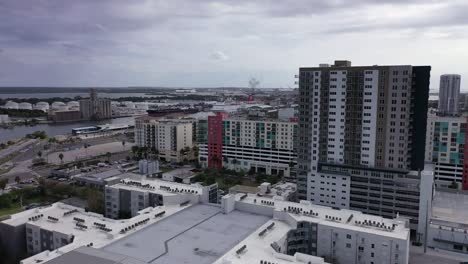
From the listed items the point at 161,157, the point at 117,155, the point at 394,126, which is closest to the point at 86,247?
the point at 394,126

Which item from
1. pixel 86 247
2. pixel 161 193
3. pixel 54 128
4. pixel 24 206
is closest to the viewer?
pixel 86 247

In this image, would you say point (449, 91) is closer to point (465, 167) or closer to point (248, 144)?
point (465, 167)

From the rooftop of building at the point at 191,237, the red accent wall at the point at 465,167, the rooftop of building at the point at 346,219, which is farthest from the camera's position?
the red accent wall at the point at 465,167

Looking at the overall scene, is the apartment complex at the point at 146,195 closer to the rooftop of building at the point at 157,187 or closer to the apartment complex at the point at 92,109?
the rooftop of building at the point at 157,187

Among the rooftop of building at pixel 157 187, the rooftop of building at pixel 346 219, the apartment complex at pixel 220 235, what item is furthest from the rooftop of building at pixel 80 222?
the rooftop of building at pixel 346 219

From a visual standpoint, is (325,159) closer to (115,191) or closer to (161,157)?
(115,191)

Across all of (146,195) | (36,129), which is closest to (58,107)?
(36,129)

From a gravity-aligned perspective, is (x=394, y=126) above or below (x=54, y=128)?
above
